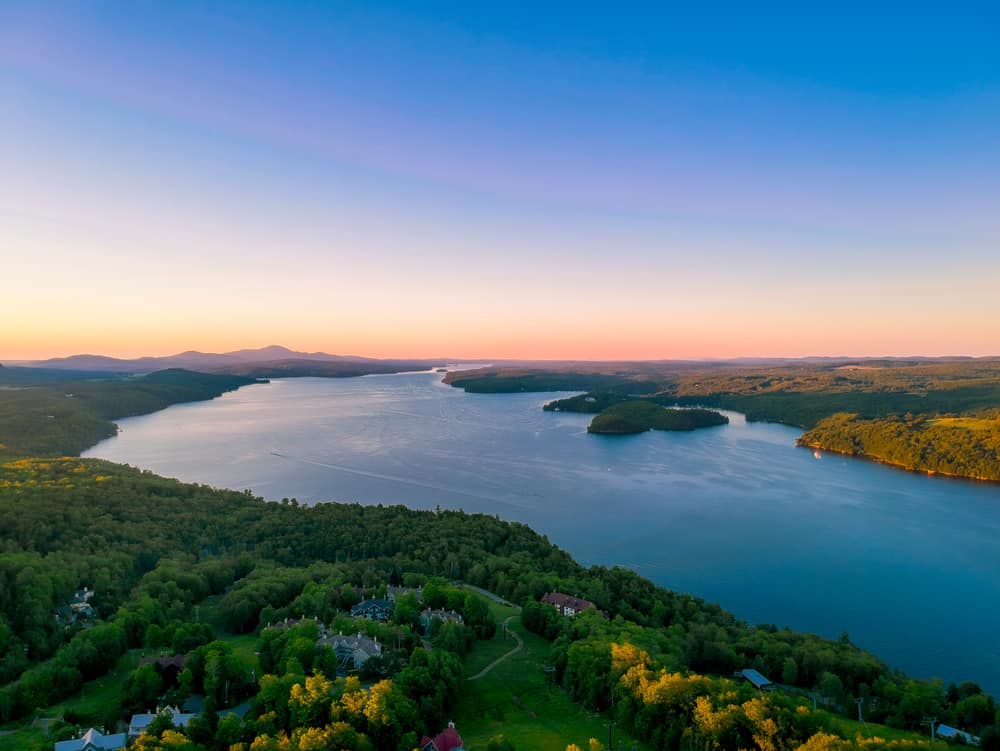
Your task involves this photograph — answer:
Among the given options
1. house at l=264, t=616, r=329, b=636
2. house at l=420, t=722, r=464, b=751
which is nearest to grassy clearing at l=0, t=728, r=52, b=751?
house at l=264, t=616, r=329, b=636

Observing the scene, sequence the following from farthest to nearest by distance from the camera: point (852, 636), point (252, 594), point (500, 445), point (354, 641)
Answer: point (500, 445)
point (852, 636)
point (252, 594)
point (354, 641)

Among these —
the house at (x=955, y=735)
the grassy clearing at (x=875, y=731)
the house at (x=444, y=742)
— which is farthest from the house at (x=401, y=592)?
the house at (x=955, y=735)

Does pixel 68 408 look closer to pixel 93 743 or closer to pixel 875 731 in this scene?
pixel 93 743

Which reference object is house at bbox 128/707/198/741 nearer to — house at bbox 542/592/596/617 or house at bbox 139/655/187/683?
house at bbox 139/655/187/683

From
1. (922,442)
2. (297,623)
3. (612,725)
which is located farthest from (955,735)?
(922,442)

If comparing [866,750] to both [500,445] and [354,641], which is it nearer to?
[354,641]

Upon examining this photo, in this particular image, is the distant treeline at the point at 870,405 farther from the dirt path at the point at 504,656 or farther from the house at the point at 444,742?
the house at the point at 444,742

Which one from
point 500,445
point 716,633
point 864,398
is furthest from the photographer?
point 864,398

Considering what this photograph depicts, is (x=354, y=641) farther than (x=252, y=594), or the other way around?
(x=252, y=594)

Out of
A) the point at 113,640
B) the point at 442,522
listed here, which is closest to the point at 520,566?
the point at 442,522
